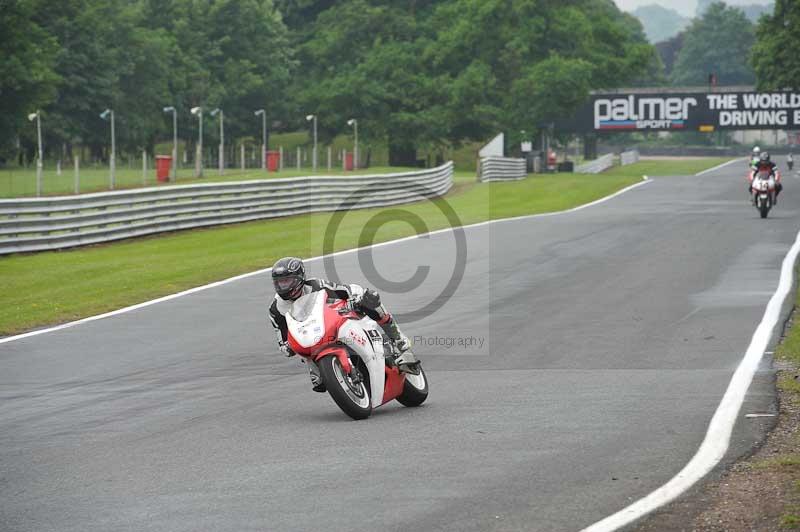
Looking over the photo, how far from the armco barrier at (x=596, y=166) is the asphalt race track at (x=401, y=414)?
182ft

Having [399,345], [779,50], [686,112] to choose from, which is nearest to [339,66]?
[686,112]

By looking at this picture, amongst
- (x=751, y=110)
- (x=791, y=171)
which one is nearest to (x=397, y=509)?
(x=791, y=171)

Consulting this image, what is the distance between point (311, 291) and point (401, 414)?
120cm

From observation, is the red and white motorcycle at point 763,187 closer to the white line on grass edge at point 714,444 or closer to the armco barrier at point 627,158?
the white line on grass edge at point 714,444

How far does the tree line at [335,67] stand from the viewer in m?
76.5

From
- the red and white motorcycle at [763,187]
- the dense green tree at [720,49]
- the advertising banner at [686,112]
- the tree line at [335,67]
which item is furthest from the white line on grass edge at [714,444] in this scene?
the dense green tree at [720,49]

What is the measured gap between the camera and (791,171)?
218 ft

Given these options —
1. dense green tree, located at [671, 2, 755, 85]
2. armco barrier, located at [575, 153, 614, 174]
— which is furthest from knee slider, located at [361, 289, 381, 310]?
dense green tree, located at [671, 2, 755, 85]

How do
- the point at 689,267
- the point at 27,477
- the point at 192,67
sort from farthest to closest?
the point at 192,67, the point at 689,267, the point at 27,477

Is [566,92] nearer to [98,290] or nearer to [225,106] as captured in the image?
[225,106]

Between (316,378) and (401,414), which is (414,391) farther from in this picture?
(316,378)

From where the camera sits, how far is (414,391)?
1016 centimetres

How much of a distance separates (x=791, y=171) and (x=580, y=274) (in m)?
50.4

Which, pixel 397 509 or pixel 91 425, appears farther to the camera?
pixel 91 425
